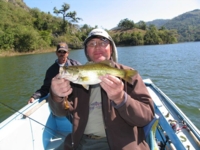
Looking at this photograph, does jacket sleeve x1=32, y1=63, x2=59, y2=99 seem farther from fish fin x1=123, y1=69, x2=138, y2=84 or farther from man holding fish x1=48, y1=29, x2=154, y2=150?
fish fin x1=123, y1=69, x2=138, y2=84

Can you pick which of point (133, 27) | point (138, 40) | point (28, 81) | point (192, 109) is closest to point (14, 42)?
point (28, 81)

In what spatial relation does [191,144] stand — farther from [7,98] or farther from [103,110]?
[7,98]

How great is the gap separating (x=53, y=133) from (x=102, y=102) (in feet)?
9.05

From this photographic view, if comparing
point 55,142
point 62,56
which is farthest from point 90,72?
point 62,56

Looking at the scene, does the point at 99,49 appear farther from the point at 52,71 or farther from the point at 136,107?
the point at 52,71

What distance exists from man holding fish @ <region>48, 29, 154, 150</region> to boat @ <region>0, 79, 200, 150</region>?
22.7 inches

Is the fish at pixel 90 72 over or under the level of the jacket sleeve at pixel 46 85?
over

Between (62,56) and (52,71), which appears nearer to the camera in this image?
(52,71)

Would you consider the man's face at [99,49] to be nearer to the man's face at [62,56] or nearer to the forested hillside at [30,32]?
the man's face at [62,56]

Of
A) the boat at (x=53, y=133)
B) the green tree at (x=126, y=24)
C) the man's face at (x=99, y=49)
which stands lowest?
the boat at (x=53, y=133)

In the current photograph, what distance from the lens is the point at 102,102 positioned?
2.29 m

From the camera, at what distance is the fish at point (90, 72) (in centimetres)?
202

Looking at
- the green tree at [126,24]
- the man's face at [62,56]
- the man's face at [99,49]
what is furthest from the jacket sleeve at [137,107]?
the green tree at [126,24]

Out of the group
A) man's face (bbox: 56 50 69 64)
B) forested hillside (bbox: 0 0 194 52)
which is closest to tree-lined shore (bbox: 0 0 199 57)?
forested hillside (bbox: 0 0 194 52)
